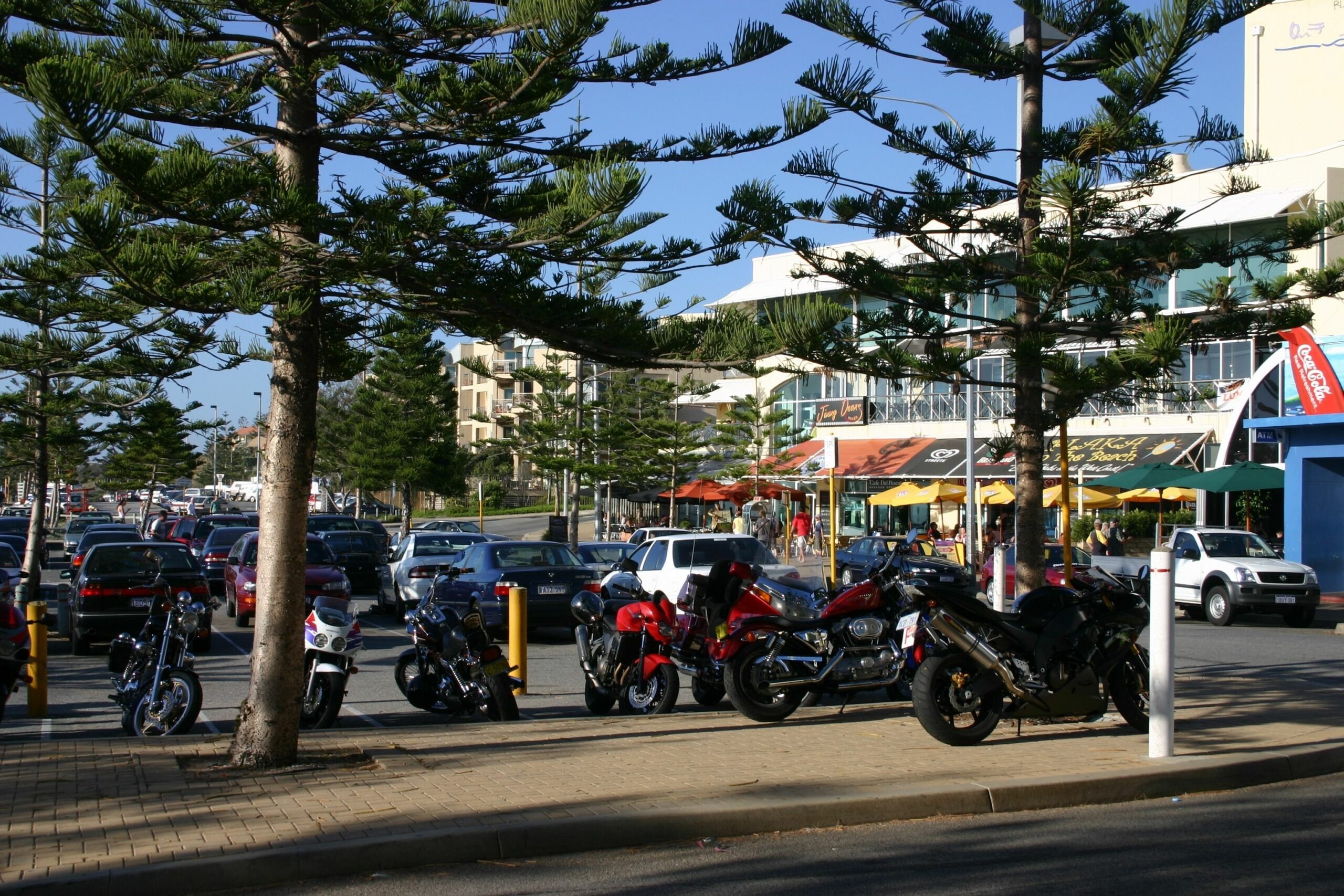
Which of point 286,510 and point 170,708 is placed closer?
point 286,510

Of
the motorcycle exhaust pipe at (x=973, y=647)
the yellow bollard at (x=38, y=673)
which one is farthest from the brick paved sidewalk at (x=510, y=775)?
the yellow bollard at (x=38, y=673)

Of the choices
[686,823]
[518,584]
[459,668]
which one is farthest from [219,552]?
[686,823]

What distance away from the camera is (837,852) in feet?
21.2

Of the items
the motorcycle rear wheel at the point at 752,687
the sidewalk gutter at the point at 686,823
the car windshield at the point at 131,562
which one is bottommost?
the sidewalk gutter at the point at 686,823

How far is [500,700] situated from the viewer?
1059 centimetres

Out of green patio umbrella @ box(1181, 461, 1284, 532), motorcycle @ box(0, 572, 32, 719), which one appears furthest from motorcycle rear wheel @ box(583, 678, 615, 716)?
green patio umbrella @ box(1181, 461, 1284, 532)

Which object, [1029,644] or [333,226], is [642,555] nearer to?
[1029,644]

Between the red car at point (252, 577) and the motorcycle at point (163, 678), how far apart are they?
21.4 feet

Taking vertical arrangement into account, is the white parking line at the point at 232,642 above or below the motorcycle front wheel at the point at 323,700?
below

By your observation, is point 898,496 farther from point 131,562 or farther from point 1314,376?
point 131,562

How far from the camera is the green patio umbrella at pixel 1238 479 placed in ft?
90.6

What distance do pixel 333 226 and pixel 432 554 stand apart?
1432 centimetres

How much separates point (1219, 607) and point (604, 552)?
11198 millimetres

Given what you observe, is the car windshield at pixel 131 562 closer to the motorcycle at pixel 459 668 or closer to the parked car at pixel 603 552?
the motorcycle at pixel 459 668
